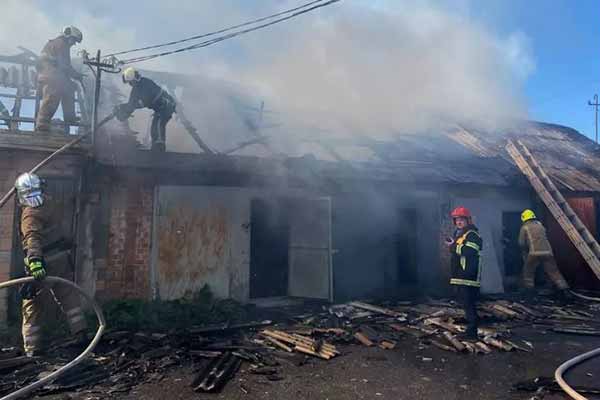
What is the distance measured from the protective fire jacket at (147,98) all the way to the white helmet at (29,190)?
2013mm

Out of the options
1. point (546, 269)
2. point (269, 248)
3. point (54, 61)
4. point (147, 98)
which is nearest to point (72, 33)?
point (54, 61)

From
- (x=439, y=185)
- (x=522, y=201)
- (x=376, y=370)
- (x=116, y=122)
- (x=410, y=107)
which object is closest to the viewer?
(x=376, y=370)

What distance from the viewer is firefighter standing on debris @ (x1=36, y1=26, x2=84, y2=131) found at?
24.2ft

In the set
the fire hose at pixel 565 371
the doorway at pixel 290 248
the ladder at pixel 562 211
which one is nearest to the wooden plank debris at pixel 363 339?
the doorway at pixel 290 248

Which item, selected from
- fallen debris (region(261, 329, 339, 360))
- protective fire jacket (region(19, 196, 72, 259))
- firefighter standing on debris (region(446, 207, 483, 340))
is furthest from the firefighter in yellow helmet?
protective fire jacket (region(19, 196, 72, 259))

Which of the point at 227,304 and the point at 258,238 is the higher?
the point at 258,238

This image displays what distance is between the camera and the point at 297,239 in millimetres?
8594

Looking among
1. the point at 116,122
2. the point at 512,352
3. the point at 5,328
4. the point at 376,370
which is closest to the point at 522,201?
the point at 512,352

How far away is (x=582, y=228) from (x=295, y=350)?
24.6ft

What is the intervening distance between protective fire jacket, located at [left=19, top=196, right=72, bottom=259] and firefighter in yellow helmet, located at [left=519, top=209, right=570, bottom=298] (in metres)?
8.84

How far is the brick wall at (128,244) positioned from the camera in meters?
6.69

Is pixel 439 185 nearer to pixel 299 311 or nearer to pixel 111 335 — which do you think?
pixel 299 311

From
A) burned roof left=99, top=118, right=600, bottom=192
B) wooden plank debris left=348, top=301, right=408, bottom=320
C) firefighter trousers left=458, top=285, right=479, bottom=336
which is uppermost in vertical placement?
burned roof left=99, top=118, right=600, bottom=192

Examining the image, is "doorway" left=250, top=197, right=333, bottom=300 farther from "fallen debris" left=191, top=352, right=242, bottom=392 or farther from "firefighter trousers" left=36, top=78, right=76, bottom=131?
"firefighter trousers" left=36, top=78, right=76, bottom=131
